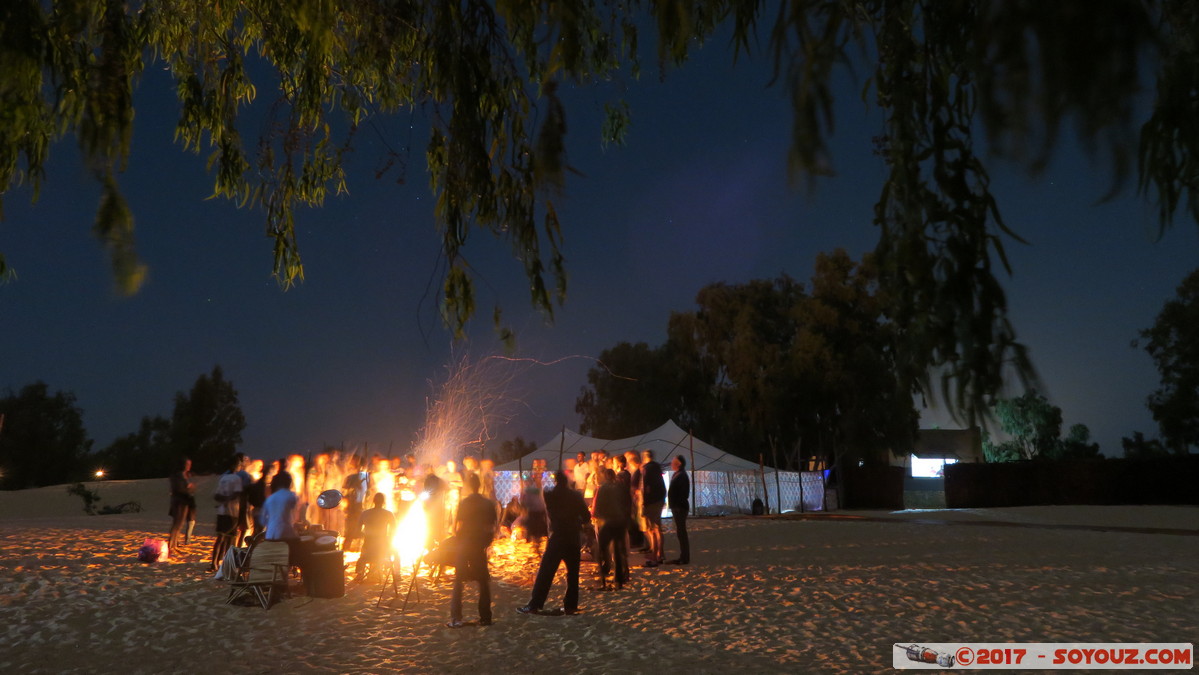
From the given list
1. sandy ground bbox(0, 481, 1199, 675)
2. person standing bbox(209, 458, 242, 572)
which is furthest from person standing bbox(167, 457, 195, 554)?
person standing bbox(209, 458, 242, 572)

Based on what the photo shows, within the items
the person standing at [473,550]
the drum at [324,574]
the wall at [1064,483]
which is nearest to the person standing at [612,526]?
the person standing at [473,550]

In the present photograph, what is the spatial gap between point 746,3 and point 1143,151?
158 cm

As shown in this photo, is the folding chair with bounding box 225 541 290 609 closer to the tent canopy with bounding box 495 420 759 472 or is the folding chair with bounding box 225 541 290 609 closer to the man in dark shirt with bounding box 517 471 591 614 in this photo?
the man in dark shirt with bounding box 517 471 591 614

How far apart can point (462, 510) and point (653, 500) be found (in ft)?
13.6

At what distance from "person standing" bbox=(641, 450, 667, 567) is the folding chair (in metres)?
5.04

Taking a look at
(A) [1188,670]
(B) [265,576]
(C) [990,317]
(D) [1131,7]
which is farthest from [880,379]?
(B) [265,576]

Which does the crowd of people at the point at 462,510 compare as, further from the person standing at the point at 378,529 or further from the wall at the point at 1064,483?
the wall at the point at 1064,483

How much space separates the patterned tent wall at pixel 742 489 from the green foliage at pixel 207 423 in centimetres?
4176

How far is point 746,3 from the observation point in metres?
3.14

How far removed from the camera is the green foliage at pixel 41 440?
5925cm

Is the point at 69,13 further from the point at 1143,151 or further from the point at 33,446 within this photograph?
the point at 33,446

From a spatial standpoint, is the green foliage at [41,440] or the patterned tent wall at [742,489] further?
the green foliage at [41,440]

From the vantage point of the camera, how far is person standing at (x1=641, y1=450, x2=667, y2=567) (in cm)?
1240

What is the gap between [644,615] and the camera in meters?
9.06
